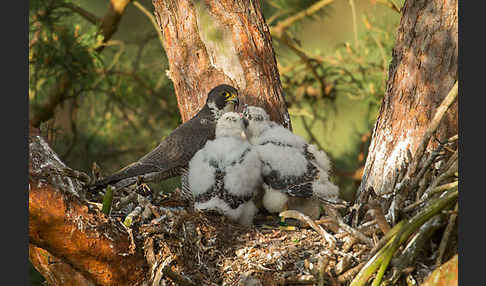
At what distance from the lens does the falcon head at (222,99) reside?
331 centimetres

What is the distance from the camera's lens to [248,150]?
3.04m

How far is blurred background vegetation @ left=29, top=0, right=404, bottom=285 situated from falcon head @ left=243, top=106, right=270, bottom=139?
6.22ft

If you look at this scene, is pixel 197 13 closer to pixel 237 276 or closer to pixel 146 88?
pixel 237 276

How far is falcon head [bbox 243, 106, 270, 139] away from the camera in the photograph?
10.6 ft

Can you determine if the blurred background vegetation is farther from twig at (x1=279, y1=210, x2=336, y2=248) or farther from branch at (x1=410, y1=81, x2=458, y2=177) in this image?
twig at (x1=279, y1=210, x2=336, y2=248)

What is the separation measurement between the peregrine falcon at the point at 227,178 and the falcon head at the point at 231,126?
1.8 inches

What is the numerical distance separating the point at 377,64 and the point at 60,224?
4.25 m

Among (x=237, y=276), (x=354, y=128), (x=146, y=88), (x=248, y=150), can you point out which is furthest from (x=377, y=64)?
(x=237, y=276)

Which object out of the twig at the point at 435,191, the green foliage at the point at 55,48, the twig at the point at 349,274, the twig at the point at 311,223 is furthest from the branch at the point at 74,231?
the green foliage at the point at 55,48

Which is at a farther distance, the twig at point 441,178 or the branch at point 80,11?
the branch at point 80,11

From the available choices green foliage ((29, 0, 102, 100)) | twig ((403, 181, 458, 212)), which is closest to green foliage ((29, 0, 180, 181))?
green foliage ((29, 0, 102, 100))

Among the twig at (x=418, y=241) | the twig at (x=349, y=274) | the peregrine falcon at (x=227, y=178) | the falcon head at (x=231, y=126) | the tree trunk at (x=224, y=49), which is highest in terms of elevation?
the tree trunk at (x=224, y=49)

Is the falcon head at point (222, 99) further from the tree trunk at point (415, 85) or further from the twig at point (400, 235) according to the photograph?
the twig at point (400, 235)

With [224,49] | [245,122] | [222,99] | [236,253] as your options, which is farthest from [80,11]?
[236,253]
